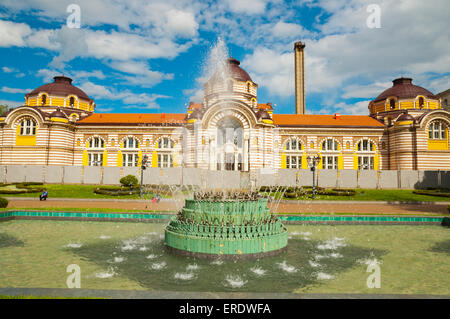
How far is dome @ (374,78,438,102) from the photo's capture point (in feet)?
154

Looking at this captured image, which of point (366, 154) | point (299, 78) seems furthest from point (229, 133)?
point (299, 78)

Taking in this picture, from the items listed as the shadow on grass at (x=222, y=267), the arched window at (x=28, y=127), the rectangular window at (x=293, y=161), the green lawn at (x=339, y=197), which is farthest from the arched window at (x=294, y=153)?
the arched window at (x=28, y=127)

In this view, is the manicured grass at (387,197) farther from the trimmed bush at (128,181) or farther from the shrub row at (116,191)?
the trimmed bush at (128,181)

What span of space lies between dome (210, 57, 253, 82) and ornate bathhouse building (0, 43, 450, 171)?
0.24 meters

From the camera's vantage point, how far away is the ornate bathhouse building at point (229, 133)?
39.8 m

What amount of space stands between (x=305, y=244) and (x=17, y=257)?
33.3 ft

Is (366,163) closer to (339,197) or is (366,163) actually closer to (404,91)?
(404,91)

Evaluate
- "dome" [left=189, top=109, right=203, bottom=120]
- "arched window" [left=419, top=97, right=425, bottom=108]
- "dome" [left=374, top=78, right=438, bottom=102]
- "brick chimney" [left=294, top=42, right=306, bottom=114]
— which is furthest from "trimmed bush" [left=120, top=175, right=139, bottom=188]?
"arched window" [left=419, top=97, right=425, bottom=108]

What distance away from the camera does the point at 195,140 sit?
39.9m

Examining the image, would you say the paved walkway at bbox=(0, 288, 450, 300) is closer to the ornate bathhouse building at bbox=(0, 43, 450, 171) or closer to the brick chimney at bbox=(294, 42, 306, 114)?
the ornate bathhouse building at bbox=(0, 43, 450, 171)

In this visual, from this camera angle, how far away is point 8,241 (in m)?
11.2

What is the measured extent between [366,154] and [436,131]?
954 centimetres
